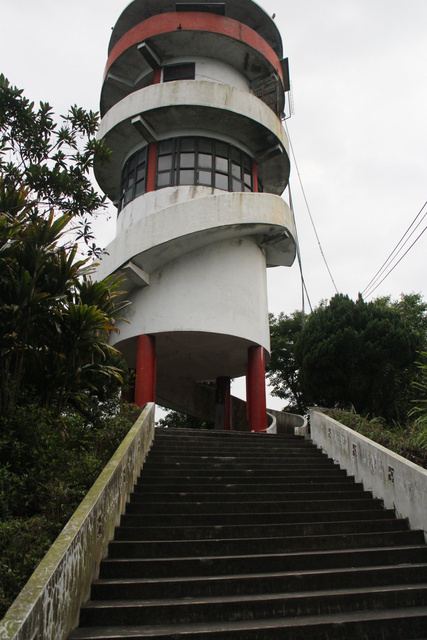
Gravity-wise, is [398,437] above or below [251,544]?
above

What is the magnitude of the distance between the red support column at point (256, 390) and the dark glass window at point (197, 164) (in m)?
5.70

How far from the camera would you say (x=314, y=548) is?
5754 millimetres

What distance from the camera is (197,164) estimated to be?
53.5 ft

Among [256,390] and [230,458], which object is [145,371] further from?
[230,458]

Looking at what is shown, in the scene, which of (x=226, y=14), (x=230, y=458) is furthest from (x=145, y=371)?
(x=226, y=14)

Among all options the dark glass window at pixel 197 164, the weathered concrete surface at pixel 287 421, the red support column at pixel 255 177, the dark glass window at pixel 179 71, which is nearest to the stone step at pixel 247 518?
the weathered concrete surface at pixel 287 421

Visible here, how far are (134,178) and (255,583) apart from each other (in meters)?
14.8

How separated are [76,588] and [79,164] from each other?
8.17m

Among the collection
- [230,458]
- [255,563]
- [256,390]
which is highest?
[256,390]

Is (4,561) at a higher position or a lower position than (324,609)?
higher

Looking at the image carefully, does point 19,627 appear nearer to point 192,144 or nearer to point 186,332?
point 186,332

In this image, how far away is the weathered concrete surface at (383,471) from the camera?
20.9 ft

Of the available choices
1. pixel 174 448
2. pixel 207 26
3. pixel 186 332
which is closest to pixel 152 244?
pixel 186 332

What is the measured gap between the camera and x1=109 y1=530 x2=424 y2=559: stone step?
5434 mm
